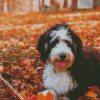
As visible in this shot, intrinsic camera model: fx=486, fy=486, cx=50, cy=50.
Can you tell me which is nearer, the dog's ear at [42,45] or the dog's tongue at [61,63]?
the dog's tongue at [61,63]

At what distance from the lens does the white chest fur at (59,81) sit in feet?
16.0

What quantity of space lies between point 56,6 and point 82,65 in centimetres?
147

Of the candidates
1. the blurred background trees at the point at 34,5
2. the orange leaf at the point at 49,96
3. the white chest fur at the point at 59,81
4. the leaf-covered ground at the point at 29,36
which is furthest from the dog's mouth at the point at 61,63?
the blurred background trees at the point at 34,5

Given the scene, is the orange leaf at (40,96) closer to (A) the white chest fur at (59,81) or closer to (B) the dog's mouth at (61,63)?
(A) the white chest fur at (59,81)

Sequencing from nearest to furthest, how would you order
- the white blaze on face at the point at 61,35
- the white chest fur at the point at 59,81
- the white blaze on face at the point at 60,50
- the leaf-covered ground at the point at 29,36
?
the white blaze on face at the point at 60,50, the white blaze on face at the point at 61,35, the white chest fur at the point at 59,81, the leaf-covered ground at the point at 29,36

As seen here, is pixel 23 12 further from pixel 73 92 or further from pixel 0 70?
pixel 73 92

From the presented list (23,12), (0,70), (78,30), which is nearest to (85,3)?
(78,30)

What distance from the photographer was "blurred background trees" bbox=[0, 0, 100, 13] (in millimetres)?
6133

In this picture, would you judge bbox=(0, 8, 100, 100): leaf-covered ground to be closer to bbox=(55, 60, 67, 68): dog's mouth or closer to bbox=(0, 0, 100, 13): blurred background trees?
bbox=(0, 0, 100, 13): blurred background trees

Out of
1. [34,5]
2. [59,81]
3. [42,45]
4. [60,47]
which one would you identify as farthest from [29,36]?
[60,47]

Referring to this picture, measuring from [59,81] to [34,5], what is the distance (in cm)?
160

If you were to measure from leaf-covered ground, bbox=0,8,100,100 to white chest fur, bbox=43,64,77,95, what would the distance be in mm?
605

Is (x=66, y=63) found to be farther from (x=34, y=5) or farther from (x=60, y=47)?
(x=34, y=5)

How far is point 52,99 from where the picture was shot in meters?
4.91
